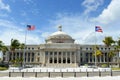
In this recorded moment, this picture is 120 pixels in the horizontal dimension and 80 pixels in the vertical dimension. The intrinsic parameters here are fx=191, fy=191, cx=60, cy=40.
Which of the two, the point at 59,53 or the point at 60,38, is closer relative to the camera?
the point at 59,53

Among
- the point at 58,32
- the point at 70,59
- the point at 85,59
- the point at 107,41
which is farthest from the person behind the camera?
the point at 58,32

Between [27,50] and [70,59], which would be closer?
[70,59]

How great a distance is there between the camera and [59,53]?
12850 centimetres

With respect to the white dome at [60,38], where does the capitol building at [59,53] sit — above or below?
below

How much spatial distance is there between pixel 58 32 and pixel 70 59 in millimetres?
27326

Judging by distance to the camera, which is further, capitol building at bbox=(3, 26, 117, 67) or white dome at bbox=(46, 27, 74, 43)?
white dome at bbox=(46, 27, 74, 43)

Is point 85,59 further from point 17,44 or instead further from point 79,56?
point 17,44

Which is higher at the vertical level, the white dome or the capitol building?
the white dome

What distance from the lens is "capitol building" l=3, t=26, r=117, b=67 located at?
12738 centimetres

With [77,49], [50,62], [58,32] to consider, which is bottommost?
[50,62]

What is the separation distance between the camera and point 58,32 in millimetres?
145000

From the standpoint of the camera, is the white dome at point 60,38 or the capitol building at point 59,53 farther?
the white dome at point 60,38

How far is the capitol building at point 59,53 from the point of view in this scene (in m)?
127

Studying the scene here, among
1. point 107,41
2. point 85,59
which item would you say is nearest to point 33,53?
point 85,59
